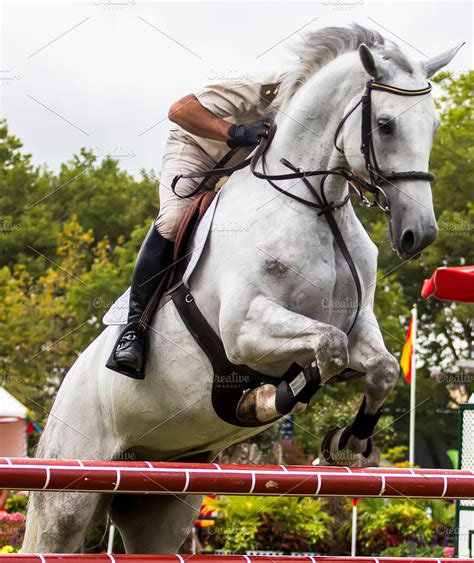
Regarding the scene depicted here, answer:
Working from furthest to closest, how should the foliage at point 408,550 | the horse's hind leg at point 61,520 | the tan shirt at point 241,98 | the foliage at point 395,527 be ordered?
the foliage at point 395,527
the foliage at point 408,550
the horse's hind leg at point 61,520
the tan shirt at point 241,98

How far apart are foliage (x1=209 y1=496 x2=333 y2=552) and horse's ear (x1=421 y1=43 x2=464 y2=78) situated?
8.38m

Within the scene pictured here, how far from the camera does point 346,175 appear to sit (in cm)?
486

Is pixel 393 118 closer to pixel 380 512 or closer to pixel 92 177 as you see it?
pixel 380 512

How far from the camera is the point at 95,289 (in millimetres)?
23156

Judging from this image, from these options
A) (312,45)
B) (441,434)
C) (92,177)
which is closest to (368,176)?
(312,45)

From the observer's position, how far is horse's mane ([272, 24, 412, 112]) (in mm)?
4934

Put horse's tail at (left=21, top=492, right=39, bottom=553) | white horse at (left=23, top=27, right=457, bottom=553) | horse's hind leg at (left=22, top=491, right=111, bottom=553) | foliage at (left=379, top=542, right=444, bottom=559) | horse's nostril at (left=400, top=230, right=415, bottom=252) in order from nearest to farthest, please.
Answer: horse's nostril at (left=400, top=230, right=415, bottom=252), white horse at (left=23, top=27, right=457, bottom=553), horse's hind leg at (left=22, top=491, right=111, bottom=553), horse's tail at (left=21, top=492, right=39, bottom=553), foliage at (left=379, top=542, right=444, bottom=559)

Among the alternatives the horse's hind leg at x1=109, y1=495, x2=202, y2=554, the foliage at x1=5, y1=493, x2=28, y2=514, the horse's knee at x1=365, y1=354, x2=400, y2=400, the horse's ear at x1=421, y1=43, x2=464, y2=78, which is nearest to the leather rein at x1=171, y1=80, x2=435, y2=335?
the horse's ear at x1=421, y1=43, x2=464, y2=78

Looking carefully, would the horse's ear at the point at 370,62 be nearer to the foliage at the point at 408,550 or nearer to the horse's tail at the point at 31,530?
the horse's tail at the point at 31,530

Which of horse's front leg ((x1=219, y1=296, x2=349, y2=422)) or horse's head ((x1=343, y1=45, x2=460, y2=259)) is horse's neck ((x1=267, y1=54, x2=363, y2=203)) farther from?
horse's front leg ((x1=219, y1=296, x2=349, y2=422))

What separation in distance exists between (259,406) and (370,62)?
A: 5.62 ft

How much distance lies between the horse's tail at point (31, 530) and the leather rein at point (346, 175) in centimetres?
210

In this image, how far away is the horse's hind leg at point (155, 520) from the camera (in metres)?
5.93

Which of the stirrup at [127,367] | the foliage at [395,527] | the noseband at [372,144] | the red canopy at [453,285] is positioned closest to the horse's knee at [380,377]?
the noseband at [372,144]
